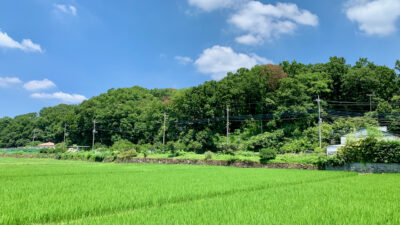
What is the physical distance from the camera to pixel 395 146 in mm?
15891

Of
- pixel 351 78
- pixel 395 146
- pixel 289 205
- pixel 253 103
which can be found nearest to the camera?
pixel 289 205

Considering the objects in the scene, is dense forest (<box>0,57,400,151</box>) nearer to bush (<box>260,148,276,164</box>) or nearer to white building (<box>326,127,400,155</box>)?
white building (<box>326,127,400,155</box>)

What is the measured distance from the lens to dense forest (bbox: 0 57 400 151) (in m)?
32.3

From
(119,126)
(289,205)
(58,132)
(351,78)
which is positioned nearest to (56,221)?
Answer: (289,205)

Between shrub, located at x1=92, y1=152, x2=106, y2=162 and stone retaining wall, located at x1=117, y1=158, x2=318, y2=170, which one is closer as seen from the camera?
stone retaining wall, located at x1=117, y1=158, x2=318, y2=170

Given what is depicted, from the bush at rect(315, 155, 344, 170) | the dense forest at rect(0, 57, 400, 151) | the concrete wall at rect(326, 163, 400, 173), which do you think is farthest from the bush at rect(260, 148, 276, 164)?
the dense forest at rect(0, 57, 400, 151)

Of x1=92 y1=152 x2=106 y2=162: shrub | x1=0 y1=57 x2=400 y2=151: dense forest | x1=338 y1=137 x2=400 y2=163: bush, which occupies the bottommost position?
x1=92 y1=152 x2=106 y2=162: shrub

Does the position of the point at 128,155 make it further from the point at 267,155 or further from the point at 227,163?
the point at 267,155

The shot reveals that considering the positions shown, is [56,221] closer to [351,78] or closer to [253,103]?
[253,103]

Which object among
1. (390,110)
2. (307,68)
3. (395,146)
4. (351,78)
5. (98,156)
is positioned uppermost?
(307,68)

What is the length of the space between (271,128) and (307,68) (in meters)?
13.8

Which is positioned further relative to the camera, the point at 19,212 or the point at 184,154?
the point at 184,154

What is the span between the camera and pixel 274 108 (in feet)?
127

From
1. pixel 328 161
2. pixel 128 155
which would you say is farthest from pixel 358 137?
pixel 128 155
